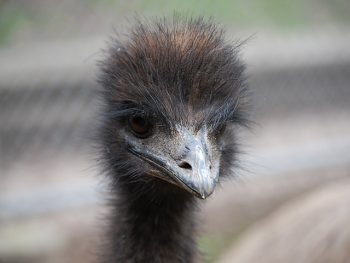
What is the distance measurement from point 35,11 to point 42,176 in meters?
0.76

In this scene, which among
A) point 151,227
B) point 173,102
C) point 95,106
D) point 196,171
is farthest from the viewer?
point 95,106

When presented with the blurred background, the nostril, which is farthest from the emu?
the blurred background

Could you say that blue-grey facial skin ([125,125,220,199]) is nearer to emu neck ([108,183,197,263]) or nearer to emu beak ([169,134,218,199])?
emu beak ([169,134,218,199])

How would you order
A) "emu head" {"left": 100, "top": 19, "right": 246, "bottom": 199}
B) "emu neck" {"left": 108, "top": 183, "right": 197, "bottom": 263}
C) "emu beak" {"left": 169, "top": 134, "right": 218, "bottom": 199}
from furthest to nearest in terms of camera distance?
"emu neck" {"left": 108, "top": 183, "right": 197, "bottom": 263}
"emu head" {"left": 100, "top": 19, "right": 246, "bottom": 199}
"emu beak" {"left": 169, "top": 134, "right": 218, "bottom": 199}

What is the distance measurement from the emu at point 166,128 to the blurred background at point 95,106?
0.95 meters

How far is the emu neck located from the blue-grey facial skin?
0.73 feet

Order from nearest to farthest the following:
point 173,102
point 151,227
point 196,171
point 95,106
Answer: point 196,171, point 173,102, point 151,227, point 95,106

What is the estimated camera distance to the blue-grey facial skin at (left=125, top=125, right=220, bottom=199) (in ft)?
7.00

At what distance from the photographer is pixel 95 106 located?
12.1ft

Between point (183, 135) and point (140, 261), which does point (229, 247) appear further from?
point (183, 135)

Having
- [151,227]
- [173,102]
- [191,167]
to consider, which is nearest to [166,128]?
[173,102]

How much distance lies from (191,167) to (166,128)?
167 millimetres

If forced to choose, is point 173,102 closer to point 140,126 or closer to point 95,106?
point 140,126

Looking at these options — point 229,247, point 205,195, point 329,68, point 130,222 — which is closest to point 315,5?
point 329,68
